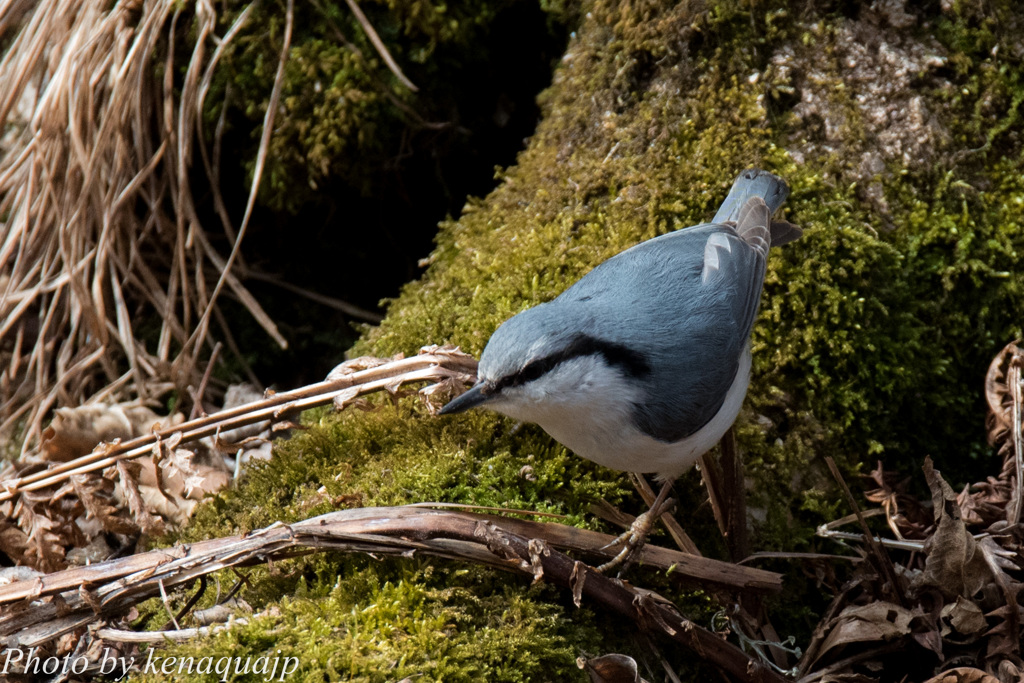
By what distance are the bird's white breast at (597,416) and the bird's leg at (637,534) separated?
0.12 m

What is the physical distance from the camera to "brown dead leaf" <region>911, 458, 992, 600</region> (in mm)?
2141

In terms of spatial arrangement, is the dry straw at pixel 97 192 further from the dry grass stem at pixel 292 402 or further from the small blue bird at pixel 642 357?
the small blue bird at pixel 642 357

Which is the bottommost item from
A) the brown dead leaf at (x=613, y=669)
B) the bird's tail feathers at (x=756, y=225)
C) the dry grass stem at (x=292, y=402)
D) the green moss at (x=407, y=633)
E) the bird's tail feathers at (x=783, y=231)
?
the brown dead leaf at (x=613, y=669)

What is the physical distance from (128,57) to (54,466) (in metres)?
1.72

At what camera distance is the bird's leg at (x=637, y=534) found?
2.21 m

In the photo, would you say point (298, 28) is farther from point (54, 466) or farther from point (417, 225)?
point (54, 466)

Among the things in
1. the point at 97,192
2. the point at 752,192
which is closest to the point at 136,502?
the point at 97,192

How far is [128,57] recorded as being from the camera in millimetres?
3346

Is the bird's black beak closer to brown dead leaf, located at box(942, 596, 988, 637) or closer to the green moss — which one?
the green moss

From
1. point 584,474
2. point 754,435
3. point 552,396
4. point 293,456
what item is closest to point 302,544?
point 293,456

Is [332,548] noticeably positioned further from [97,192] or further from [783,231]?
[97,192]

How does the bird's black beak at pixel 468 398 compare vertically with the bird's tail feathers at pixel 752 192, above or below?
below

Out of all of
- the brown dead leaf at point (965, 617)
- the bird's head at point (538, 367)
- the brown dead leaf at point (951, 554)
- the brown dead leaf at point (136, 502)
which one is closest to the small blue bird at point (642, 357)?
the bird's head at point (538, 367)

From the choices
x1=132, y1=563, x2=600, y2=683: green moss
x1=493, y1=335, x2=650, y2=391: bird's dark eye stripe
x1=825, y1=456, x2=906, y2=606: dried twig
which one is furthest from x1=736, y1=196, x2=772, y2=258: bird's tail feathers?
Answer: x1=132, y1=563, x2=600, y2=683: green moss
